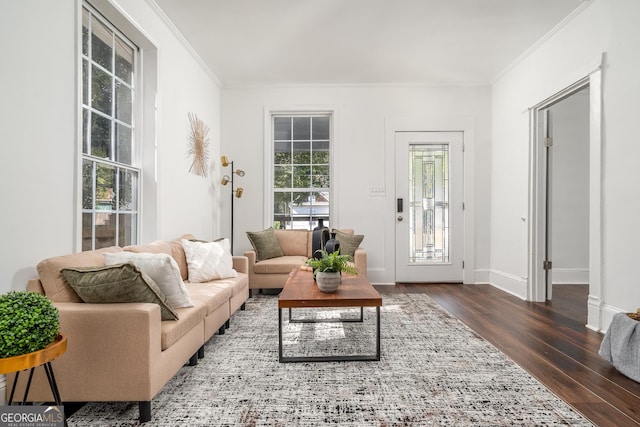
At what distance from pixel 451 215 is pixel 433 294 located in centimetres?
134

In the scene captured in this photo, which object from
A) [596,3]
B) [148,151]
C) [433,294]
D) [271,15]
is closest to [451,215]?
[433,294]

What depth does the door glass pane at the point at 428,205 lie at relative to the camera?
18.1ft

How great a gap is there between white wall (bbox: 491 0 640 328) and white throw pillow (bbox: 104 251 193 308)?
3297mm

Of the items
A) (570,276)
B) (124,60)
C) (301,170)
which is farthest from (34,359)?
(570,276)

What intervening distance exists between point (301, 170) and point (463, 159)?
2362 millimetres

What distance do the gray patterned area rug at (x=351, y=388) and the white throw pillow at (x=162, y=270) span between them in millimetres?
470

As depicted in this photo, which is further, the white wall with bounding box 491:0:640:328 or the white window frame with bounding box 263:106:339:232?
the white window frame with bounding box 263:106:339:232

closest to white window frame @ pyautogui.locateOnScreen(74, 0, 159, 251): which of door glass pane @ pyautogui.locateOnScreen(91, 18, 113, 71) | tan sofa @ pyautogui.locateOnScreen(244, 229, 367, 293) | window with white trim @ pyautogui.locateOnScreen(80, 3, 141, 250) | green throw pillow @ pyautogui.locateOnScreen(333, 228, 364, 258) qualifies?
window with white trim @ pyautogui.locateOnScreen(80, 3, 141, 250)

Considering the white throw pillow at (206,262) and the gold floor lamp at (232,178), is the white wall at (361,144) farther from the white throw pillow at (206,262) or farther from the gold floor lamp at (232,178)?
the white throw pillow at (206,262)

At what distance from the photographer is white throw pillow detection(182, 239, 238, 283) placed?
11.1ft

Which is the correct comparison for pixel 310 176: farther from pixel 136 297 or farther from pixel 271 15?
pixel 136 297

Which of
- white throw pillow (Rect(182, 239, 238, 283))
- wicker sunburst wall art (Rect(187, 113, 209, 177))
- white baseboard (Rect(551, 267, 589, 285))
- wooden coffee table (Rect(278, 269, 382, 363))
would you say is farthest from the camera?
white baseboard (Rect(551, 267, 589, 285))

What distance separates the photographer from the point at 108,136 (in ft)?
9.89

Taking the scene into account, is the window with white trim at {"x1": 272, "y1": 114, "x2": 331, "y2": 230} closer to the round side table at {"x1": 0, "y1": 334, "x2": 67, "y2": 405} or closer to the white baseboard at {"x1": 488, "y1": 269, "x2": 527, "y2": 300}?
the white baseboard at {"x1": 488, "y1": 269, "x2": 527, "y2": 300}
